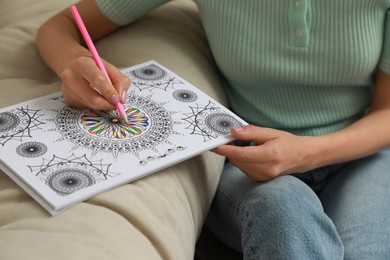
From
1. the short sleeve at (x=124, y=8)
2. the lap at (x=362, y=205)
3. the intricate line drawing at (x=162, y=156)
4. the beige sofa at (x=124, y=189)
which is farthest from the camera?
the short sleeve at (x=124, y=8)

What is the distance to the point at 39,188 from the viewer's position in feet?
2.31

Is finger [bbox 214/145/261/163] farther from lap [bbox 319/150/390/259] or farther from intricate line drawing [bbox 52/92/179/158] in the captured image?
lap [bbox 319/150/390/259]

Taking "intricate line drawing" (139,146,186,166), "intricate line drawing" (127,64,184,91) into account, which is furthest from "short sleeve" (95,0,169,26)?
"intricate line drawing" (139,146,186,166)

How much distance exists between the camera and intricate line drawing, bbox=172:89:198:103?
0.91 metres

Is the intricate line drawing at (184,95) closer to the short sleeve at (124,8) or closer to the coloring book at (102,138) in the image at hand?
the coloring book at (102,138)

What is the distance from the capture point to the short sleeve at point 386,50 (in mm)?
948

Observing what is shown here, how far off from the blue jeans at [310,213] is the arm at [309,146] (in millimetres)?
26

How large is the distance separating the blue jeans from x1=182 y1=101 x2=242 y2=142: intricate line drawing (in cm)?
10

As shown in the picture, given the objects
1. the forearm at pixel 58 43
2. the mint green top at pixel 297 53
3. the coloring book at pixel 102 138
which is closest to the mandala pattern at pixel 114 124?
the coloring book at pixel 102 138

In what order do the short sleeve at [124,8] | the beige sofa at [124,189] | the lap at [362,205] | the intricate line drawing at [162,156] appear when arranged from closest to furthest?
the beige sofa at [124,189], the intricate line drawing at [162,156], the lap at [362,205], the short sleeve at [124,8]

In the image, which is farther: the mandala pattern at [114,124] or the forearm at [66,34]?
the forearm at [66,34]

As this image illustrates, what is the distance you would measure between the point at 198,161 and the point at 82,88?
0.19 meters

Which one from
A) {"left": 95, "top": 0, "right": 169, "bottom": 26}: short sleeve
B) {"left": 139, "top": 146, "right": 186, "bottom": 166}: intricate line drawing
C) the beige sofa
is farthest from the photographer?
{"left": 95, "top": 0, "right": 169, "bottom": 26}: short sleeve

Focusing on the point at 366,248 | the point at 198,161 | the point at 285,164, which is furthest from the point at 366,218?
the point at 198,161
